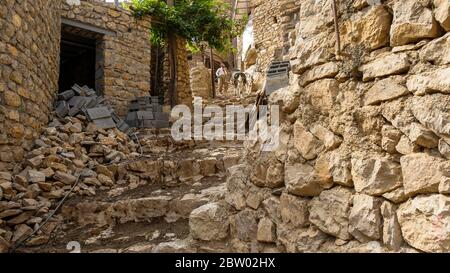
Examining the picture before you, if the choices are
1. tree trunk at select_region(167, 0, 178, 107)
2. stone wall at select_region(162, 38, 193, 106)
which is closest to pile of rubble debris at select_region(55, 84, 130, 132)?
tree trunk at select_region(167, 0, 178, 107)

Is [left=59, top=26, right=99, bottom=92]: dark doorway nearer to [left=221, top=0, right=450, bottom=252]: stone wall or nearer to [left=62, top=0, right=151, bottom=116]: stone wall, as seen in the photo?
[left=62, top=0, right=151, bottom=116]: stone wall

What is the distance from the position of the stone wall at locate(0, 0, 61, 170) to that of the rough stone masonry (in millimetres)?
3025

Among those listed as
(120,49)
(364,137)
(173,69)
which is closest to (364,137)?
(364,137)

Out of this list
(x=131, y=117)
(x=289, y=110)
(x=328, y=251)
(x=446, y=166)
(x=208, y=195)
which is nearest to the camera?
(x=446, y=166)

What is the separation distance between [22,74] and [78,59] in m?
5.22

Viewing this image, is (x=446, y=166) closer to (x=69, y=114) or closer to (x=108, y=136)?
(x=108, y=136)

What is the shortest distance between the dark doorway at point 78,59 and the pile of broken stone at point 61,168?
216cm

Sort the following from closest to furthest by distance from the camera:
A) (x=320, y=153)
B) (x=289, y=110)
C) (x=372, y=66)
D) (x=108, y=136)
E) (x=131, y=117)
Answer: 1. (x=372, y=66)
2. (x=320, y=153)
3. (x=289, y=110)
4. (x=108, y=136)
5. (x=131, y=117)

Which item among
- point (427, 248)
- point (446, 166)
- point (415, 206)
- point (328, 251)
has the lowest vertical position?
point (328, 251)

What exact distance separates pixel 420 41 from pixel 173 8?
7813 mm

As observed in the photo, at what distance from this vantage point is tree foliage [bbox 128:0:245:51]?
7.93m
